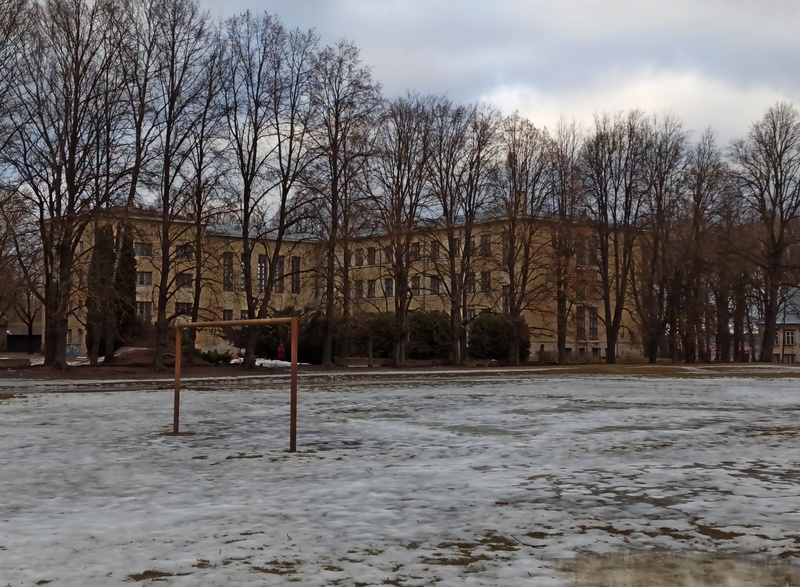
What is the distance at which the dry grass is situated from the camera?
4.85m

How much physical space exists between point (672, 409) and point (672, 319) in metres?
40.2

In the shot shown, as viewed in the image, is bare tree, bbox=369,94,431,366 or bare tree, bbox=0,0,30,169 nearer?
bare tree, bbox=0,0,30,169

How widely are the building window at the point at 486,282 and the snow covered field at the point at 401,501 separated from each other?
123ft

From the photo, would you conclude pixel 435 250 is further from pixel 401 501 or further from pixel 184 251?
pixel 401 501

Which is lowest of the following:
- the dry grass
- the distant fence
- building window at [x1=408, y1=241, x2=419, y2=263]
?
the dry grass

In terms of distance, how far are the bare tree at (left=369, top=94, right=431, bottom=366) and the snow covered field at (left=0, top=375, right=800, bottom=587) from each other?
30.6 metres

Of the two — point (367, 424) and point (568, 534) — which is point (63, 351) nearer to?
point (367, 424)

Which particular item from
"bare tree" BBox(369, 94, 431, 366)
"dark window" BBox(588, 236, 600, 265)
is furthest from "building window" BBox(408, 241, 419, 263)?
"dark window" BBox(588, 236, 600, 265)

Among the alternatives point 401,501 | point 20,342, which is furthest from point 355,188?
point 20,342

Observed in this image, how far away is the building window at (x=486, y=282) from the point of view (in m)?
53.0

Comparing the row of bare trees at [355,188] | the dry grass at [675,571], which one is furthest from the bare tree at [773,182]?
the dry grass at [675,571]

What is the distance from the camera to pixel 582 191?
52.8 meters

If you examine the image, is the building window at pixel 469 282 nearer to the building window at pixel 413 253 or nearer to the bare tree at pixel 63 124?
the building window at pixel 413 253

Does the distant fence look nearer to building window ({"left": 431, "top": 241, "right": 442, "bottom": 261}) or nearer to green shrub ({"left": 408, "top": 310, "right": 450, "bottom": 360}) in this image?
green shrub ({"left": 408, "top": 310, "right": 450, "bottom": 360})
